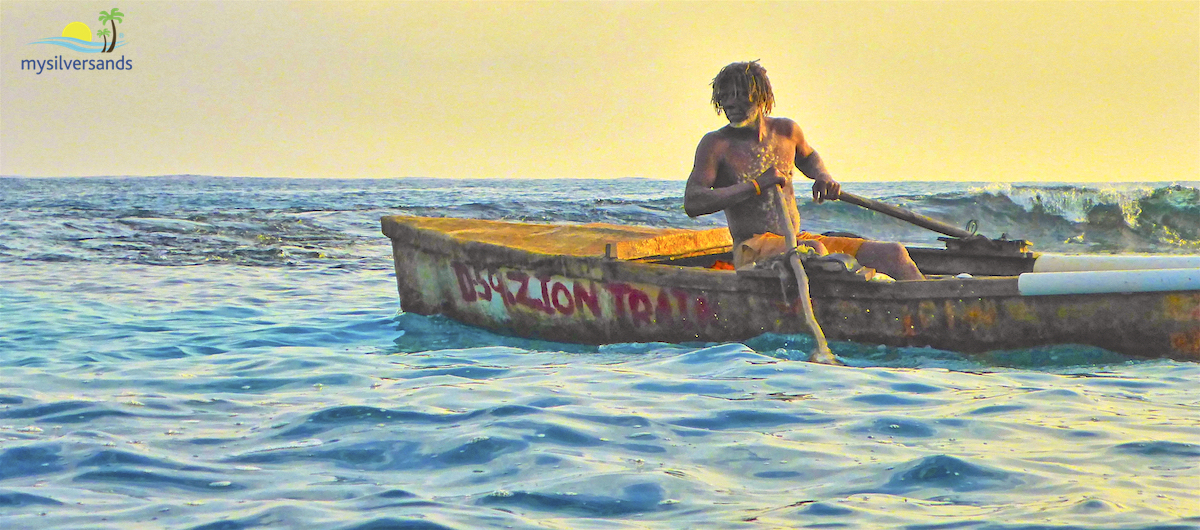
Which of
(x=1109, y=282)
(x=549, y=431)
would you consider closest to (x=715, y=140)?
(x=1109, y=282)

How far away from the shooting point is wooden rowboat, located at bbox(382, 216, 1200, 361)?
5102 millimetres

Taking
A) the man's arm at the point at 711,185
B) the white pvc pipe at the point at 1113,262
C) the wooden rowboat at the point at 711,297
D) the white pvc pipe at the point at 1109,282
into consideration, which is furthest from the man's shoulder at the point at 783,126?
the white pvc pipe at the point at 1113,262

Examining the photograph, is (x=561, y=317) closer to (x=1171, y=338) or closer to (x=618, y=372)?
(x=618, y=372)

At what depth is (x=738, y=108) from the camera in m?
5.96

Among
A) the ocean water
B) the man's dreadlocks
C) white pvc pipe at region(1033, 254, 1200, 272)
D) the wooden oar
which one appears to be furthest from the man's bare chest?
white pvc pipe at region(1033, 254, 1200, 272)

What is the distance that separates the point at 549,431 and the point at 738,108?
2641 mm

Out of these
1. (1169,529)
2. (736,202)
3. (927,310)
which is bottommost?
(1169,529)

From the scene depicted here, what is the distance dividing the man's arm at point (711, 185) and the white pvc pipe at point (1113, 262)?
1.86m

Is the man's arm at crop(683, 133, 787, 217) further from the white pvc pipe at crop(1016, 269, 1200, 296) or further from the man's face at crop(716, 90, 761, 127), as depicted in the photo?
the white pvc pipe at crop(1016, 269, 1200, 296)

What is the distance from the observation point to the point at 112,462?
3.66 m

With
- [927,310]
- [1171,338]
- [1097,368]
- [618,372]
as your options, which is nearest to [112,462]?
[618,372]

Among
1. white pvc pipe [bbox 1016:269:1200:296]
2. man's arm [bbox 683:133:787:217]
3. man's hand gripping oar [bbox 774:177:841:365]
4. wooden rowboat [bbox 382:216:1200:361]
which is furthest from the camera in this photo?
man's arm [bbox 683:133:787:217]

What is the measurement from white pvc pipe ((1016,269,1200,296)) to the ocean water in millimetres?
341

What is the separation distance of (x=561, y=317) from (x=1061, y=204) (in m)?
18.2
